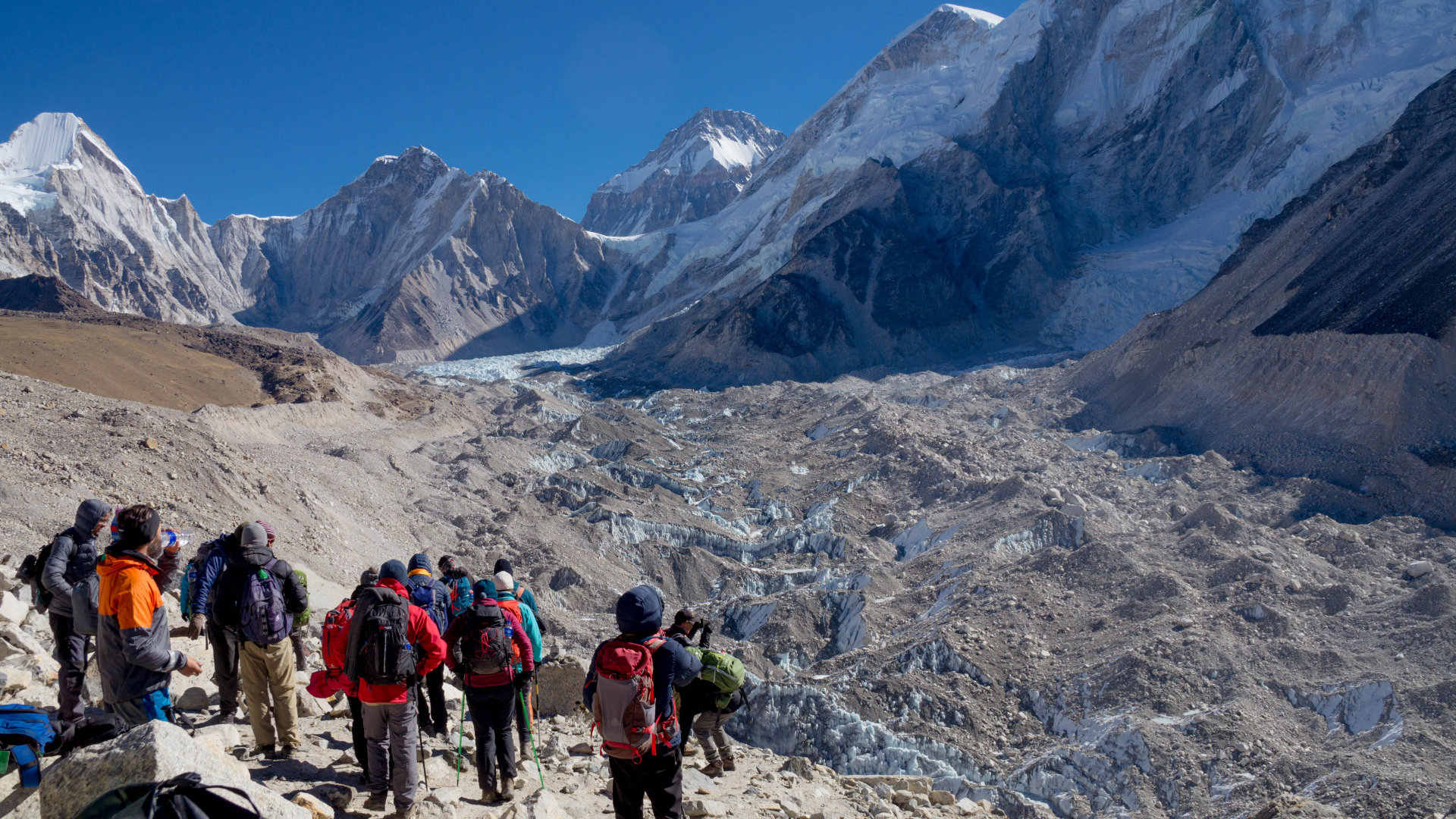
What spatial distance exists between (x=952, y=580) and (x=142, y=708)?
12.4 meters

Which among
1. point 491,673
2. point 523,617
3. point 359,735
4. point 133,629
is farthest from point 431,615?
point 133,629

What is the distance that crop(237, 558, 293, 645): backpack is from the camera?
447 cm

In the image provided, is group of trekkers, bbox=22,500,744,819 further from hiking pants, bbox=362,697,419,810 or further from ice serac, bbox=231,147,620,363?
ice serac, bbox=231,147,620,363

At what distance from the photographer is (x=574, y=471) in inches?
859

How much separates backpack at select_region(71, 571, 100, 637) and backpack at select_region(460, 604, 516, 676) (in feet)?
6.16

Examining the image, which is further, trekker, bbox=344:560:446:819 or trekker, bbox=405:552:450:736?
trekker, bbox=405:552:450:736

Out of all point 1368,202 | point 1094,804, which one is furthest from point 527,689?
point 1368,202

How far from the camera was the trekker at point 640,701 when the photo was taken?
3557 millimetres

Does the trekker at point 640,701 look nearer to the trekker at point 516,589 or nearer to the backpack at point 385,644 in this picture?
the backpack at point 385,644

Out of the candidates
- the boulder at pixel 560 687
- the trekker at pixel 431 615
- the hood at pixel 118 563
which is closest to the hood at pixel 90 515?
the hood at pixel 118 563

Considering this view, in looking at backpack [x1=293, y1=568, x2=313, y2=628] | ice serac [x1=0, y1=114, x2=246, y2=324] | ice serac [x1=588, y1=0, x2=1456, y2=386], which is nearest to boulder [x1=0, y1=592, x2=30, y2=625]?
backpack [x1=293, y1=568, x2=313, y2=628]

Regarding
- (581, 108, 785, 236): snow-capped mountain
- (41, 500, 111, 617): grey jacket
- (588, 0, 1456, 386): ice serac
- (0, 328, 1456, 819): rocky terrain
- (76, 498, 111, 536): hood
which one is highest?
(581, 108, 785, 236): snow-capped mountain

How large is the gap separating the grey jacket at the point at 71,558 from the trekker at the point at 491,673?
2.10 m

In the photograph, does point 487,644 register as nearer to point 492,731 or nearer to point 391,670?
point 391,670
